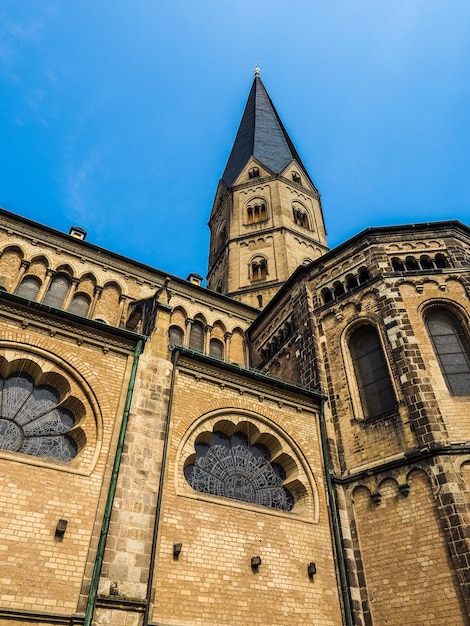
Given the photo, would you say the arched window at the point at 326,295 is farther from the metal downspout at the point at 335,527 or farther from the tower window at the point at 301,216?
the tower window at the point at 301,216

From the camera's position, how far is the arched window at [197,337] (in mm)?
21094

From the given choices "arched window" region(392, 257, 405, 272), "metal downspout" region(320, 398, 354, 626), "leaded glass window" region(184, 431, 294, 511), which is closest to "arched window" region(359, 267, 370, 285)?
"arched window" region(392, 257, 405, 272)

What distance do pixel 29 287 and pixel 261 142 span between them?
27.4m

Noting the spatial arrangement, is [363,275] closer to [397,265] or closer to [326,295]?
[397,265]

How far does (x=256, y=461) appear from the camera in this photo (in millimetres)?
13320

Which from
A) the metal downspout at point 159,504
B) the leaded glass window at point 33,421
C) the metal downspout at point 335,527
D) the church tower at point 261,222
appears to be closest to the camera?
the metal downspout at point 159,504

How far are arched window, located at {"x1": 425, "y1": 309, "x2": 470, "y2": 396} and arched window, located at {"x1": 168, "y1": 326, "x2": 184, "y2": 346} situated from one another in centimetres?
1040

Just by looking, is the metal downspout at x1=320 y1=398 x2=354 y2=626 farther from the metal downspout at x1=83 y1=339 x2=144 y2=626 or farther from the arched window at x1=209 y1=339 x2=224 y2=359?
the arched window at x1=209 y1=339 x2=224 y2=359

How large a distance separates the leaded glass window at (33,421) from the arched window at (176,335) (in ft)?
29.9

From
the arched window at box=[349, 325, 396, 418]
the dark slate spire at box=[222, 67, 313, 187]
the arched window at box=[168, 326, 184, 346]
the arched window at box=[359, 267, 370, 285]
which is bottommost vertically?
the arched window at box=[349, 325, 396, 418]

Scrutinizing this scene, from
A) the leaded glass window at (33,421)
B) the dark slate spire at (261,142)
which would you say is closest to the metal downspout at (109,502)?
the leaded glass window at (33,421)

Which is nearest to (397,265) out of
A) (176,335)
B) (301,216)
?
(176,335)

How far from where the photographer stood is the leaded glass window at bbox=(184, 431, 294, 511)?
39.9 feet

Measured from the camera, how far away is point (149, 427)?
37.4 feet
